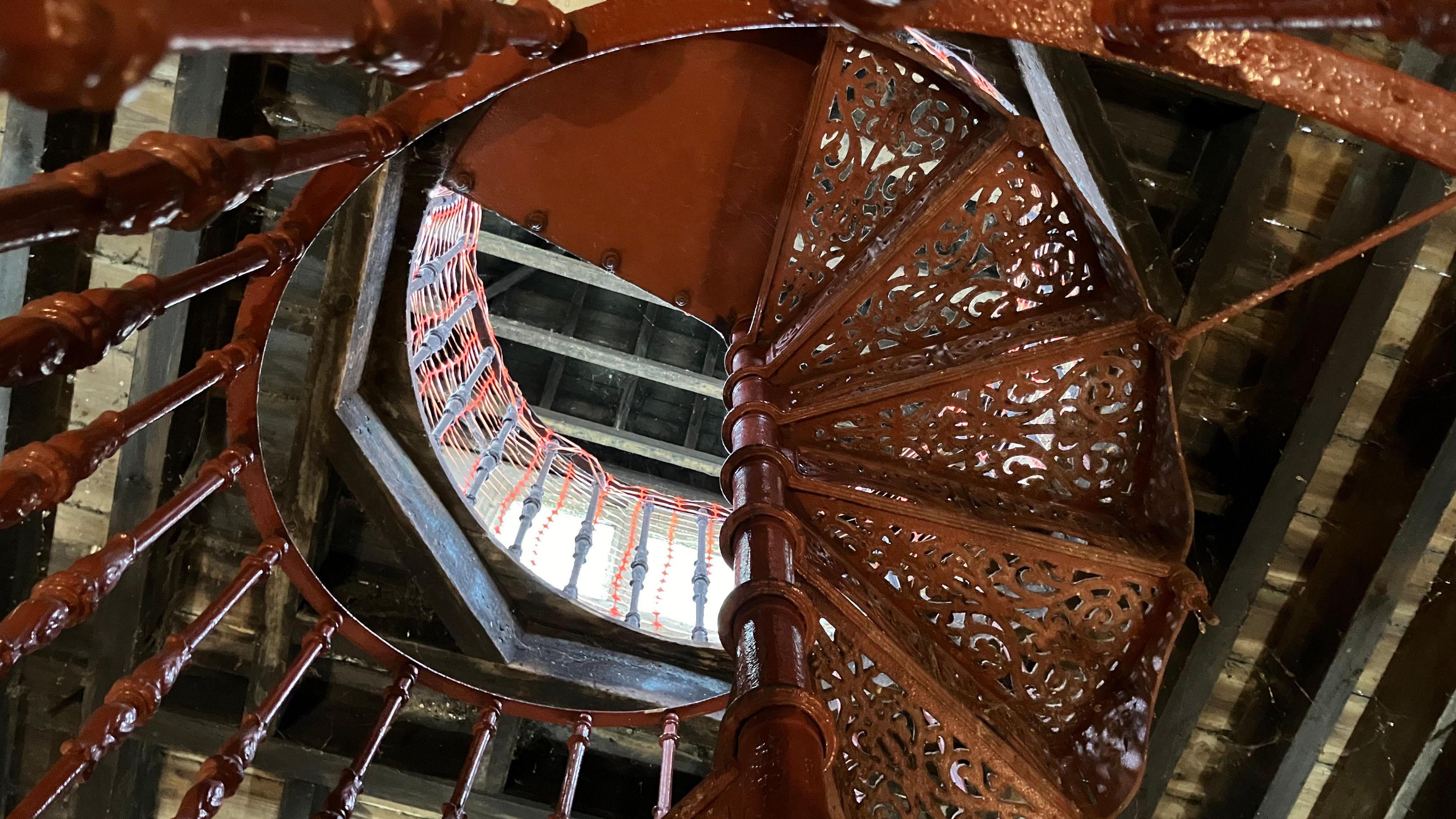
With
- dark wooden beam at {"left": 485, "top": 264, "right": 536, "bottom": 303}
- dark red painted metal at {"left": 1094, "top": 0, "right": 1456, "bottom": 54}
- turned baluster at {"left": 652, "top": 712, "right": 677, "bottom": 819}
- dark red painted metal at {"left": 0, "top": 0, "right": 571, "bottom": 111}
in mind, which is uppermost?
dark red painted metal at {"left": 1094, "top": 0, "right": 1456, "bottom": 54}

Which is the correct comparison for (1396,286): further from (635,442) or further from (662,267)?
(635,442)

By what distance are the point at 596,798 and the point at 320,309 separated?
275cm

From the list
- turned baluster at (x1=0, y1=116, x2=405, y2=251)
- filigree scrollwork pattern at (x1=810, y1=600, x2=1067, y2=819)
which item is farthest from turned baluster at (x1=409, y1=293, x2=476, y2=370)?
turned baluster at (x1=0, y1=116, x2=405, y2=251)

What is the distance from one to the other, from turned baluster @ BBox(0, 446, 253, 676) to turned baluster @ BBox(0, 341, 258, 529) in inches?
9.6

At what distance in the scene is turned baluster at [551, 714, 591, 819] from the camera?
2.95 m

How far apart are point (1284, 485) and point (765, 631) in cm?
281

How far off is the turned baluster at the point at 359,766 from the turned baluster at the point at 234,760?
9.4 inches

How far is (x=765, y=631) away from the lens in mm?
1995

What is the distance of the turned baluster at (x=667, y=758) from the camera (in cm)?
296

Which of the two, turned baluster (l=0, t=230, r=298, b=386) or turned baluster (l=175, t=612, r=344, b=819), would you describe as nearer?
turned baluster (l=0, t=230, r=298, b=386)

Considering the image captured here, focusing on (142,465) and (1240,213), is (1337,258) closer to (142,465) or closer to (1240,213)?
(1240,213)

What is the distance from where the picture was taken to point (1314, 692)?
13.0ft

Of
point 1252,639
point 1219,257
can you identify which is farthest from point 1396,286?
point 1252,639

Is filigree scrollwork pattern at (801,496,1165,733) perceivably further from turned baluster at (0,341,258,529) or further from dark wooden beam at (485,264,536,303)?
dark wooden beam at (485,264,536,303)
